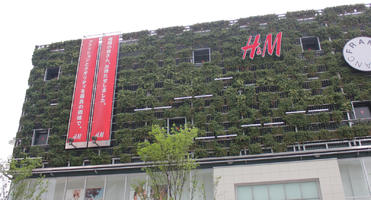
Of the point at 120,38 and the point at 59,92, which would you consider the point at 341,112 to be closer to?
the point at 120,38

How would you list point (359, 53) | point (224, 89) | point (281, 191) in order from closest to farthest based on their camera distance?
point (281, 191) < point (359, 53) < point (224, 89)

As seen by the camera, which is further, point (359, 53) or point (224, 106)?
point (224, 106)

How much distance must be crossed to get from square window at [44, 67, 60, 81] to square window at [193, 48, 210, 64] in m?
11.5

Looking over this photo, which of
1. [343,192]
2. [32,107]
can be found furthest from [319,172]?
[32,107]

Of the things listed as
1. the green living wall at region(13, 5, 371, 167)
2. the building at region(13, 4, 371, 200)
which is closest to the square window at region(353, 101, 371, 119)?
the building at region(13, 4, 371, 200)

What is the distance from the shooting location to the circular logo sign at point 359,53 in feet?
80.9

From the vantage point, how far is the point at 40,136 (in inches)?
1093

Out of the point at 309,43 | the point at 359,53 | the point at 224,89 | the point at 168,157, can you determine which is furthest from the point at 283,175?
the point at 309,43

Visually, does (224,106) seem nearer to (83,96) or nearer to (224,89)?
(224,89)

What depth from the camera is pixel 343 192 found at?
69.0ft

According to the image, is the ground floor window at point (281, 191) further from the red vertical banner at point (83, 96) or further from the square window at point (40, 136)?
the square window at point (40, 136)

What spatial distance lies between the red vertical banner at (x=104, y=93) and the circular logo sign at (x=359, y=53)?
17.1 m

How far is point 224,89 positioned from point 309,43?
7.46 m

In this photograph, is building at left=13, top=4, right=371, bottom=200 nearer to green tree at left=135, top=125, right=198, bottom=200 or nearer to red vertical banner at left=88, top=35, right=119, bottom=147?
red vertical banner at left=88, top=35, right=119, bottom=147
